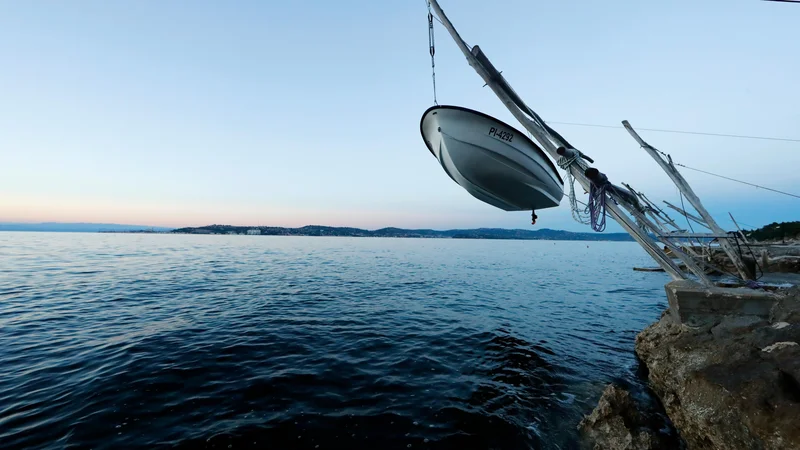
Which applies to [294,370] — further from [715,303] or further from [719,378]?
[715,303]

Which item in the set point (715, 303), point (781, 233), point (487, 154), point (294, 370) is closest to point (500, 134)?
point (487, 154)

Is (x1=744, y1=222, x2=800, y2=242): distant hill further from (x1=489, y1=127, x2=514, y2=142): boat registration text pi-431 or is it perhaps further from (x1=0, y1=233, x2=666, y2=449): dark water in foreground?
(x1=489, y1=127, x2=514, y2=142): boat registration text pi-431

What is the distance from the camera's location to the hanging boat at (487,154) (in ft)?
36.7

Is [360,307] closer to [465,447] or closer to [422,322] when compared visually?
[422,322]

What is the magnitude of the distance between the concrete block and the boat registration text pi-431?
6.86m

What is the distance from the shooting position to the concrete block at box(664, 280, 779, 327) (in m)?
7.11

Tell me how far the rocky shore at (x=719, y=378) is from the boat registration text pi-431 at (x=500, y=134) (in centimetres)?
686

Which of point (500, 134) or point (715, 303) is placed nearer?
point (715, 303)

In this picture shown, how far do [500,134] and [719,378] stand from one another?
8.90 meters

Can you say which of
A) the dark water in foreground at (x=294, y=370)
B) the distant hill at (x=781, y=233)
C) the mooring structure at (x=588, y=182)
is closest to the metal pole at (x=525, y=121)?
the mooring structure at (x=588, y=182)

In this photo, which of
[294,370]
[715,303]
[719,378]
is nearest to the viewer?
[719,378]

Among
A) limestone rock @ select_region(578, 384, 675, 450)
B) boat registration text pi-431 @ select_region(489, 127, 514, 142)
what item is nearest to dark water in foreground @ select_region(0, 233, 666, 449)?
limestone rock @ select_region(578, 384, 675, 450)

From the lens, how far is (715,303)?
294 inches

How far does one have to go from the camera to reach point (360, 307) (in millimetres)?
16516
